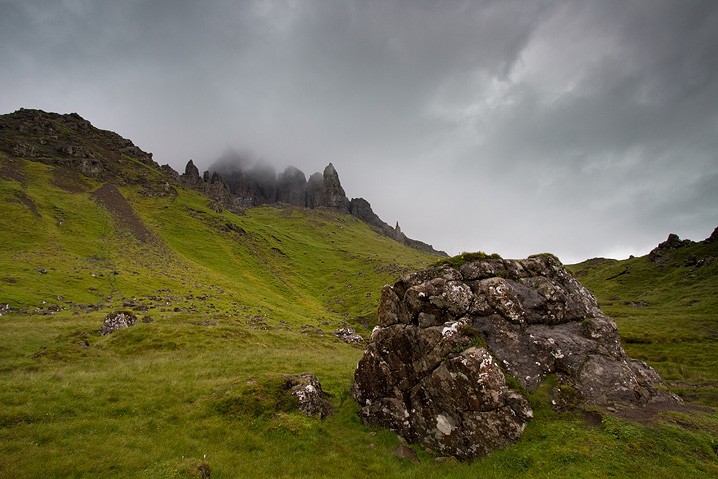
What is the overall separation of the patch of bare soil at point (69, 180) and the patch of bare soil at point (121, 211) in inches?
238

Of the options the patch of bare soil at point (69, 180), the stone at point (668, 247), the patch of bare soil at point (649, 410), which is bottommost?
the patch of bare soil at point (649, 410)

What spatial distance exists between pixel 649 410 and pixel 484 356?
29.1 feet

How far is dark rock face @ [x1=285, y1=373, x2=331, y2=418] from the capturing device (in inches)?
834

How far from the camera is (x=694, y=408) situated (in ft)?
62.8

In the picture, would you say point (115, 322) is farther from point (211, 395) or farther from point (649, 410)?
point (649, 410)

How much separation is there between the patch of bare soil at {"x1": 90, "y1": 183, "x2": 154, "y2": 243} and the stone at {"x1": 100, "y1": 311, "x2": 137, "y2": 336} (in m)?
92.1

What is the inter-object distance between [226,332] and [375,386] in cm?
2825

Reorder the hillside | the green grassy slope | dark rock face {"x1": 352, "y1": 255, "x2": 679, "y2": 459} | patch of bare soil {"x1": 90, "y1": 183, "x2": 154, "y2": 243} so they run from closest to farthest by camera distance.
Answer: the hillside < dark rock face {"x1": 352, "y1": 255, "x2": 679, "y2": 459} < the green grassy slope < patch of bare soil {"x1": 90, "y1": 183, "x2": 154, "y2": 243}

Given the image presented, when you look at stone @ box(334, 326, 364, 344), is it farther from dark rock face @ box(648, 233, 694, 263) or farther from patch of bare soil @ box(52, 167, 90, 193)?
patch of bare soil @ box(52, 167, 90, 193)

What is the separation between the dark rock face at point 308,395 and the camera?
69.5ft

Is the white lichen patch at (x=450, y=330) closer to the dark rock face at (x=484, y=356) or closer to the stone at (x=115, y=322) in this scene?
the dark rock face at (x=484, y=356)

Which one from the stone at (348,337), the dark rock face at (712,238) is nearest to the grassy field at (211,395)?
the stone at (348,337)

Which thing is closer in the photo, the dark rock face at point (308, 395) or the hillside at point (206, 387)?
the hillside at point (206, 387)

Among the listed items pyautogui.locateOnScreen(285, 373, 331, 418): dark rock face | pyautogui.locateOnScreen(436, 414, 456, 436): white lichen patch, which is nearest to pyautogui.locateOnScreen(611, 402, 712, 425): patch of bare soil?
pyautogui.locateOnScreen(436, 414, 456, 436): white lichen patch
